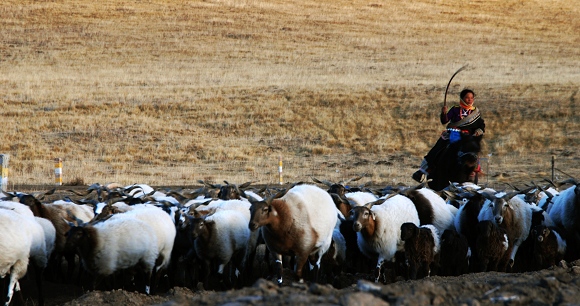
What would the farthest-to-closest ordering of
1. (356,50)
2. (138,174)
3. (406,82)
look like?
1. (356,50)
2. (406,82)
3. (138,174)

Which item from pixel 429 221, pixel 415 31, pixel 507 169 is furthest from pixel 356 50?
pixel 429 221

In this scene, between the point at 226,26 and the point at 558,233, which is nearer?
the point at 558,233

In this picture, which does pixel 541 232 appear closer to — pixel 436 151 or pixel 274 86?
pixel 436 151

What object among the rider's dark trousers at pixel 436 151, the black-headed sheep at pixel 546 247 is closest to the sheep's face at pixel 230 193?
the rider's dark trousers at pixel 436 151

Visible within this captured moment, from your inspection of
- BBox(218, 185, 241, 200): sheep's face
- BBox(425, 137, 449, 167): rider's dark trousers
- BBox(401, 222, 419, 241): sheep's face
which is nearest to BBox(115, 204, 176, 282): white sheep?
BBox(218, 185, 241, 200): sheep's face

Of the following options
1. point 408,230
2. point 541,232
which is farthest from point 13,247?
point 541,232

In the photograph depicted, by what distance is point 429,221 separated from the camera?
45.8ft

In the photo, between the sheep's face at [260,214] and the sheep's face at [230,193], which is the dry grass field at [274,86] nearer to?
the sheep's face at [230,193]

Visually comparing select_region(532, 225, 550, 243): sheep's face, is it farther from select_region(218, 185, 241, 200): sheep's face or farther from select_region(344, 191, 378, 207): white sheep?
select_region(218, 185, 241, 200): sheep's face

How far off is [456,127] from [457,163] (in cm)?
84

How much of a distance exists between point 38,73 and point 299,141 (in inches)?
661

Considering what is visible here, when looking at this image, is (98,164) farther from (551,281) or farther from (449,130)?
(551,281)

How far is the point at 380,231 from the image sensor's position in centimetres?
1266

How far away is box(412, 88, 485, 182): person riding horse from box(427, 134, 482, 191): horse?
86mm
